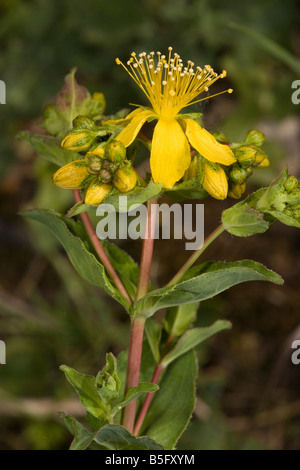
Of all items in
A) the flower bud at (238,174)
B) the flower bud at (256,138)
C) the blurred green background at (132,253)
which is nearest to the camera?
the flower bud at (238,174)

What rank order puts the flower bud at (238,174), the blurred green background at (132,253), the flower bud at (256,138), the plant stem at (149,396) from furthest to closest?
1. the blurred green background at (132,253)
2. the plant stem at (149,396)
3. the flower bud at (256,138)
4. the flower bud at (238,174)

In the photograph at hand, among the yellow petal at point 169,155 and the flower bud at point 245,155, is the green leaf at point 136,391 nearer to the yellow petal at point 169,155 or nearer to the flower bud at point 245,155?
the yellow petal at point 169,155

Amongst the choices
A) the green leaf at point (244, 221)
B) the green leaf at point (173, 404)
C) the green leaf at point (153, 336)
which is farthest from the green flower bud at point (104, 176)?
the green leaf at point (173, 404)

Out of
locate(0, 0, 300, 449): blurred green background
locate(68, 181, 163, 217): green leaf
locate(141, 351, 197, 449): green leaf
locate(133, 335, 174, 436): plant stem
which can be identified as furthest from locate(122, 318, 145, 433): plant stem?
locate(0, 0, 300, 449): blurred green background

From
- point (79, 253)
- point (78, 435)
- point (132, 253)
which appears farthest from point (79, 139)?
point (132, 253)

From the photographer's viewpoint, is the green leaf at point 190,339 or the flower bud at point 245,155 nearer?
the flower bud at point 245,155

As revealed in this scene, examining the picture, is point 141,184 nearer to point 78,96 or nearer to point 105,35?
point 78,96
